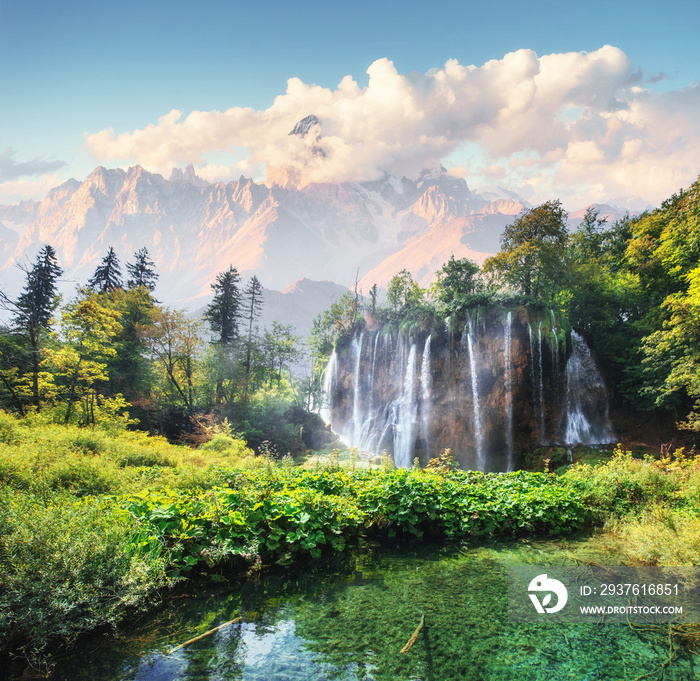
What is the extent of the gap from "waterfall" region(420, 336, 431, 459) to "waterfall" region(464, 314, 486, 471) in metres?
3.03

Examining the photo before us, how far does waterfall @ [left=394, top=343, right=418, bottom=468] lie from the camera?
970 inches

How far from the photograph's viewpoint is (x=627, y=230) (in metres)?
25.9

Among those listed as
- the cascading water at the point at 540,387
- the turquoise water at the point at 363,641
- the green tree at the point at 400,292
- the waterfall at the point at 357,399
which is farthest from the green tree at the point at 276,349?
the turquoise water at the point at 363,641

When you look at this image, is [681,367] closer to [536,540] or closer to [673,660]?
[536,540]

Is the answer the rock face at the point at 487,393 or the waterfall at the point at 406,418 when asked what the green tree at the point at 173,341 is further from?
the rock face at the point at 487,393

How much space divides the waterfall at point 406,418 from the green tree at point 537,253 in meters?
8.75

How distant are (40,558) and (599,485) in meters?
8.89

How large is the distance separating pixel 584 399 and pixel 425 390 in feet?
31.7

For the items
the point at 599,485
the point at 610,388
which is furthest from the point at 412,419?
the point at 599,485

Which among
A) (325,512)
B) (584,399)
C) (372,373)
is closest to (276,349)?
(372,373)

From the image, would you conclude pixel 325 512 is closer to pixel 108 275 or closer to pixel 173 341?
pixel 173 341

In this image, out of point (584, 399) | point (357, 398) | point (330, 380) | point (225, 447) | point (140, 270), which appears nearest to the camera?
point (225, 447)

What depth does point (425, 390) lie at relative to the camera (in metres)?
25.5

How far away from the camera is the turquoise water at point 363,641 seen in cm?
299
